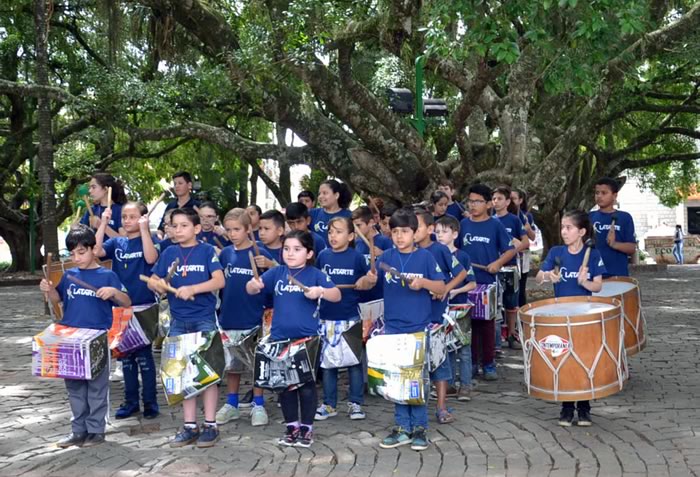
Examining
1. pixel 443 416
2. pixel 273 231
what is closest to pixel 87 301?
pixel 273 231

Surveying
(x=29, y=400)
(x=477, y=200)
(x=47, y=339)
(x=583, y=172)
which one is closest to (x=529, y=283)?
(x=583, y=172)

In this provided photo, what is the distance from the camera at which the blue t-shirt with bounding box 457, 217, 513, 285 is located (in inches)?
307

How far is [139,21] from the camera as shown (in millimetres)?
12797

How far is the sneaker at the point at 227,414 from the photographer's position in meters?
6.56

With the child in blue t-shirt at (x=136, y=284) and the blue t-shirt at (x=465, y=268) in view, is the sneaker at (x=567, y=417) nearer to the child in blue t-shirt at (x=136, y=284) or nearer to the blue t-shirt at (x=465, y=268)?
the blue t-shirt at (x=465, y=268)

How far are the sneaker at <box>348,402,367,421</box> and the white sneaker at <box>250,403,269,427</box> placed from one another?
0.64 m

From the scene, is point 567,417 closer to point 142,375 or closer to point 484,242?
point 484,242

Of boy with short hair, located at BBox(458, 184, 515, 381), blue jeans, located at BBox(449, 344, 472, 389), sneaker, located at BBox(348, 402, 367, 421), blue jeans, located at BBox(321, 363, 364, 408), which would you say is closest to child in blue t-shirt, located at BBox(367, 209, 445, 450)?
sneaker, located at BBox(348, 402, 367, 421)

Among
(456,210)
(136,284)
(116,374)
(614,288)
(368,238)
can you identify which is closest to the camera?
(136,284)

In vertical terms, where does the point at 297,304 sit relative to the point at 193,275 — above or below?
below

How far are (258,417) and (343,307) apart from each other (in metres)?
1.03

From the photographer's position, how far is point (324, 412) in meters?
6.66

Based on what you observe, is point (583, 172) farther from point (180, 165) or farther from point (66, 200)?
point (66, 200)

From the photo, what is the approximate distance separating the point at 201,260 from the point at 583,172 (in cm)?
1853
